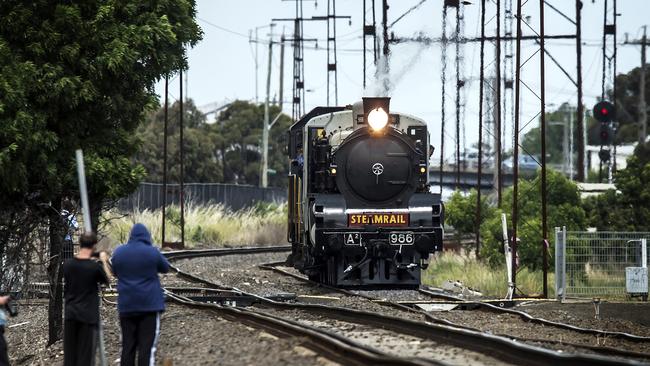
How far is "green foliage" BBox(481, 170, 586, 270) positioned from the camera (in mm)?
33719

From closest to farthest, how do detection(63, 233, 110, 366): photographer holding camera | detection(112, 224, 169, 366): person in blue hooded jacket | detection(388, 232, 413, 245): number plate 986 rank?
detection(112, 224, 169, 366): person in blue hooded jacket
detection(63, 233, 110, 366): photographer holding camera
detection(388, 232, 413, 245): number plate 986

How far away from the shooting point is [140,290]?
500 inches

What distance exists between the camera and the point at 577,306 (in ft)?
78.9

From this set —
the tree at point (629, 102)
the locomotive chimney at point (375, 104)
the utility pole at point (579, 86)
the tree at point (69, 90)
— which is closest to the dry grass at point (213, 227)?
the utility pole at point (579, 86)

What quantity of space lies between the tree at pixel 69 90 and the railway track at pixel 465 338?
11.1 feet

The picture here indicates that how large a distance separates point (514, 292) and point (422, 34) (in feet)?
37.4

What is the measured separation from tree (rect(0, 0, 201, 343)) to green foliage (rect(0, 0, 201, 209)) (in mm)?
14

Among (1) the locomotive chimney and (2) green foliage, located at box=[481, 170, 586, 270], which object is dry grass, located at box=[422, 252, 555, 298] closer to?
(2) green foliage, located at box=[481, 170, 586, 270]

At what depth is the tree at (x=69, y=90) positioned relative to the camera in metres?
17.6

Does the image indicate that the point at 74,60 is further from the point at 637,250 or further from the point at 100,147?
the point at 637,250

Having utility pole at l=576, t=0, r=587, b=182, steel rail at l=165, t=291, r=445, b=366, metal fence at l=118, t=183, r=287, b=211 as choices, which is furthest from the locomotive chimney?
metal fence at l=118, t=183, r=287, b=211

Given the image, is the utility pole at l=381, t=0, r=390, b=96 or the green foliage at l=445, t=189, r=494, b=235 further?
the green foliage at l=445, t=189, r=494, b=235

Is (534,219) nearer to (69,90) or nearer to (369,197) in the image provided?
(369,197)

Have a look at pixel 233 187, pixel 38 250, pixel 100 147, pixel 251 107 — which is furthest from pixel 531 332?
Result: pixel 251 107
